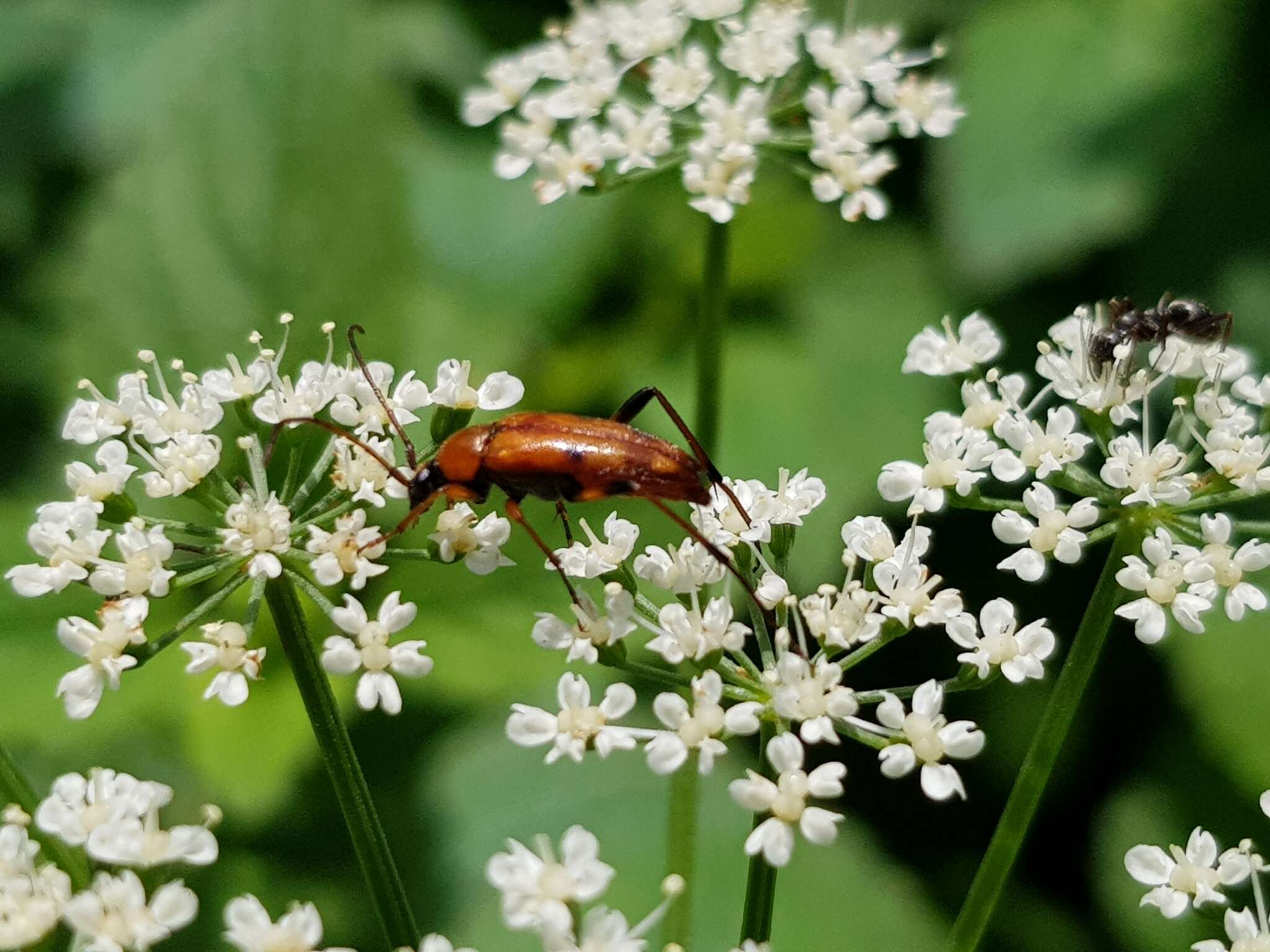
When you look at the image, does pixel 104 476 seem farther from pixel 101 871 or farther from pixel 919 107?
pixel 919 107

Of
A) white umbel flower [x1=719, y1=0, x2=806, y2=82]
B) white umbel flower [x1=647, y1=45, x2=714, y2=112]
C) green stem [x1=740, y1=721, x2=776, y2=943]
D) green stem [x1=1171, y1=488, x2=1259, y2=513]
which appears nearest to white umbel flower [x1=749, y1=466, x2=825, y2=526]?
green stem [x1=740, y1=721, x2=776, y2=943]

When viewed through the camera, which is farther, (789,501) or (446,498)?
(446,498)

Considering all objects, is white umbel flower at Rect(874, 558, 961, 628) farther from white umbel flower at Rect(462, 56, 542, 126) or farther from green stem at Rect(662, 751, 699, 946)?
white umbel flower at Rect(462, 56, 542, 126)

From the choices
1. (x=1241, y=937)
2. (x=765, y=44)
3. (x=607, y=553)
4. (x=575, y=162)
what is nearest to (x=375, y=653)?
(x=607, y=553)

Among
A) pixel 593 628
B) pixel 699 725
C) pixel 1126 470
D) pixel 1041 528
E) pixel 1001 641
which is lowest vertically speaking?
pixel 699 725

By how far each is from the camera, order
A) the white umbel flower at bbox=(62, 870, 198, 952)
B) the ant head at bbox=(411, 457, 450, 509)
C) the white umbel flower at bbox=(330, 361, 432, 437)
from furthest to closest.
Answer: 1. the ant head at bbox=(411, 457, 450, 509)
2. the white umbel flower at bbox=(330, 361, 432, 437)
3. the white umbel flower at bbox=(62, 870, 198, 952)

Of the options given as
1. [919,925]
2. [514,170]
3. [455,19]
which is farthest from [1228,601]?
[455,19]
